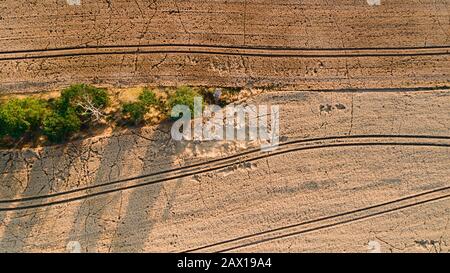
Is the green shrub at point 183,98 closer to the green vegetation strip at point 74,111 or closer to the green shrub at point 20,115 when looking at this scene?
the green vegetation strip at point 74,111

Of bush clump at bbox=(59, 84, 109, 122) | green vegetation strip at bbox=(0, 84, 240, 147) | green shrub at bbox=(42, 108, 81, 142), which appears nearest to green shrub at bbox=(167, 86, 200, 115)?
green vegetation strip at bbox=(0, 84, 240, 147)

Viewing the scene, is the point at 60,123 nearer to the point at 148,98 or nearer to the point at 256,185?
the point at 148,98

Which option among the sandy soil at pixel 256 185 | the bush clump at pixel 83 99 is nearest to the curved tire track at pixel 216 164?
the sandy soil at pixel 256 185

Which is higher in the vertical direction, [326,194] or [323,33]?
[323,33]

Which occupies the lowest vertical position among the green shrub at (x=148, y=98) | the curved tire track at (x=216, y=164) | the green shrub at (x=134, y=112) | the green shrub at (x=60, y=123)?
the curved tire track at (x=216, y=164)

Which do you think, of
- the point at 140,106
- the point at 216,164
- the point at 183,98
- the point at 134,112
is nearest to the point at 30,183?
the point at 134,112

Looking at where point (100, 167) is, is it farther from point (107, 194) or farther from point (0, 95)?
point (0, 95)
